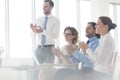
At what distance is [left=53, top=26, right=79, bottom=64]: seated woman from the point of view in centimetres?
250

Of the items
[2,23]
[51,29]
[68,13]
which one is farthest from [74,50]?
[68,13]

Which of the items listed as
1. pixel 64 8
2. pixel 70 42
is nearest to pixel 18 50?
pixel 64 8

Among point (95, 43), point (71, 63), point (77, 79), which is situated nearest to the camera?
point (77, 79)

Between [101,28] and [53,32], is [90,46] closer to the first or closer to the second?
[101,28]

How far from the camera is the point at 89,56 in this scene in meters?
2.35

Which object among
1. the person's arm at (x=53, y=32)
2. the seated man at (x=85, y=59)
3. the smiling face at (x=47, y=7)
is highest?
the smiling face at (x=47, y=7)

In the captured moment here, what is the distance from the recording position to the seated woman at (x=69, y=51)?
2.50 m

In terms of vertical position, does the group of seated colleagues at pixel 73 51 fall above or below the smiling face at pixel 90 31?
below

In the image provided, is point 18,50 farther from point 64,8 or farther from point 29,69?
point 29,69

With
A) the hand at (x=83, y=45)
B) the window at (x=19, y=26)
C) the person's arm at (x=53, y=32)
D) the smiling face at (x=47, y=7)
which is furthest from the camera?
the window at (x=19, y=26)

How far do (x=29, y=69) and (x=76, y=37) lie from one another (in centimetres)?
87

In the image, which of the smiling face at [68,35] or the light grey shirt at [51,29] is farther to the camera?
the light grey shirt at [51,29]

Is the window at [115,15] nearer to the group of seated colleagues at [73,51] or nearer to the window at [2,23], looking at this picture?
the window at [2,23]

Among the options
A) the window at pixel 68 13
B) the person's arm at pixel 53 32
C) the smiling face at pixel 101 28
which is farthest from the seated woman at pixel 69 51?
the window at pixel 68 13
